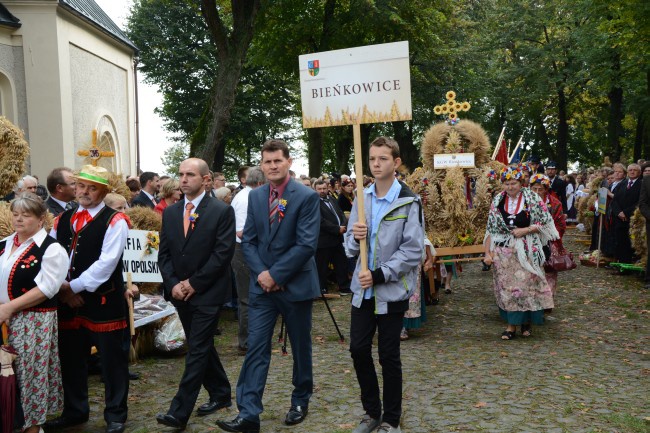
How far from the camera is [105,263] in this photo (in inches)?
219

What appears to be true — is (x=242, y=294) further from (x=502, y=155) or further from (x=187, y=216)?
(x=502, y=155)

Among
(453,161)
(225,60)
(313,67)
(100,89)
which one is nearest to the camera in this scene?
(313,67)

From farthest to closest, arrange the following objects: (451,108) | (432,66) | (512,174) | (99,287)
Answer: (432,66), (451,108), (512,174), (99,287)

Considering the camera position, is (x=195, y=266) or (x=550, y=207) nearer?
(x=195, y=266)

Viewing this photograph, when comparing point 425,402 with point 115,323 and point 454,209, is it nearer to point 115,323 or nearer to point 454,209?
point 115,323

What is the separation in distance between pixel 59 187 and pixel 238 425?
11.1ft

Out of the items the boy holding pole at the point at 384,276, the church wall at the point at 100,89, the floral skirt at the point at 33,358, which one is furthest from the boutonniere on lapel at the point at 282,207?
the church wall at the point at 100,89

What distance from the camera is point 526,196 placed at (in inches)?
354

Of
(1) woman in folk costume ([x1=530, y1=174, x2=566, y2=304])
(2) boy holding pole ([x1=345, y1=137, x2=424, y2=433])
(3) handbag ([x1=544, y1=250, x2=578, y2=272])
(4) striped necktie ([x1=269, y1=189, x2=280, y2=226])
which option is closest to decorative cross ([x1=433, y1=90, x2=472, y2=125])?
(1) woman in folk costume ([x1=530, y1=174, x2=566, y2=304])

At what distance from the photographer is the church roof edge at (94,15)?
70.4 ft

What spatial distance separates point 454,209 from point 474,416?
15.6ft

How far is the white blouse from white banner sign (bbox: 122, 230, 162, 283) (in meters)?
2.59

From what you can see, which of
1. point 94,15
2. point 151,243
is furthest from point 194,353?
point 94,15

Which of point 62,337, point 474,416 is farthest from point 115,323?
point 474,416
